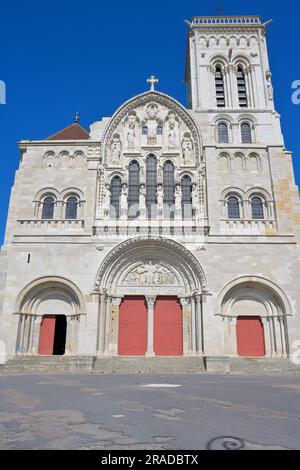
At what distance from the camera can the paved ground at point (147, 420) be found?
4352mm

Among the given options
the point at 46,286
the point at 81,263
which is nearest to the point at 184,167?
the point at 81,263

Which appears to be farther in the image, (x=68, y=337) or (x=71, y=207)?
(x=71, y=207)

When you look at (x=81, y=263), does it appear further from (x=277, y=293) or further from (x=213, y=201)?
(x=277, y=293)

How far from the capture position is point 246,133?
2420cm

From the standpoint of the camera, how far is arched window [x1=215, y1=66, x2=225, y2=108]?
83.3 feet

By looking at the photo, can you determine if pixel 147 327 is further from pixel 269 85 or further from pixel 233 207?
pixel 269 85

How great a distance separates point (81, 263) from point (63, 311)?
287 centimetres

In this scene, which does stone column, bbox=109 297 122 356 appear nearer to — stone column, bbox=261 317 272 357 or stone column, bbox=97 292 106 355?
stone column, bbox=97 292 106 355

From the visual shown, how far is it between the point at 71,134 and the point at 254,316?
1725 centimetres

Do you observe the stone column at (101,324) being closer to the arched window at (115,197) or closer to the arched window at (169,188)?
the arched window at (115,197)

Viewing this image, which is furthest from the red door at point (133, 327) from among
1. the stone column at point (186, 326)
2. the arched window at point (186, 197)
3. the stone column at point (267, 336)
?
the stone column at point (267, 336)

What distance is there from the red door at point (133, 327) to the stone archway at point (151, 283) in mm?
270

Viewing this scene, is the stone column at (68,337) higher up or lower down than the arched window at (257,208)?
lower down

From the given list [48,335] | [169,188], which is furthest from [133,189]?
[48,335]
